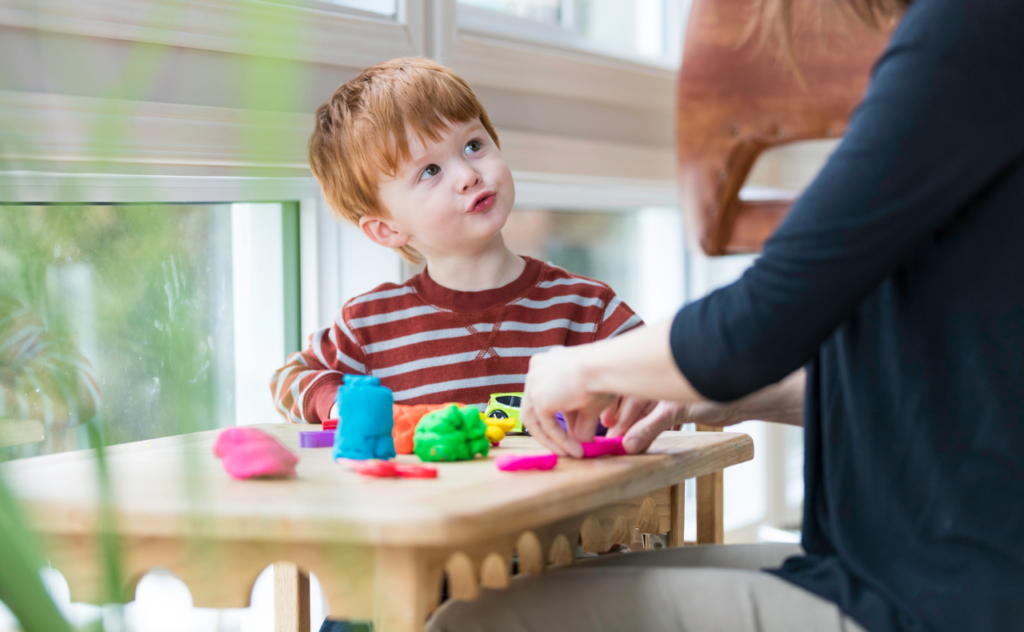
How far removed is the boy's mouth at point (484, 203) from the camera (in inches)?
44.9

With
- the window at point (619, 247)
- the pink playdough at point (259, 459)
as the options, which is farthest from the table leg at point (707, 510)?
the window at point (619, 247)

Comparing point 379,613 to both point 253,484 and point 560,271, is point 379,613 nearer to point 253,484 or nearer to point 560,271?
point 253,484

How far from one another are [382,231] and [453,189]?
15 cm

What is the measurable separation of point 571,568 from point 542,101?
3.78ft

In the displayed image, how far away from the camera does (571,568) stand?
0.77 meters

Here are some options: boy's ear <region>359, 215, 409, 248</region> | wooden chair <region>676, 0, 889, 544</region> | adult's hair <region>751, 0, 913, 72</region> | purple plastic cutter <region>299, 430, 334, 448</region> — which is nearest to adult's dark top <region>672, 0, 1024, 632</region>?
adult's hair <region>751, 0, 913, 72</region>

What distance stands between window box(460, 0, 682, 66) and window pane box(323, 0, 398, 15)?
0.56 ft

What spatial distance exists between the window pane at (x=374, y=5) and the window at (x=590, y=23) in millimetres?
170

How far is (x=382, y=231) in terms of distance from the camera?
1233mm

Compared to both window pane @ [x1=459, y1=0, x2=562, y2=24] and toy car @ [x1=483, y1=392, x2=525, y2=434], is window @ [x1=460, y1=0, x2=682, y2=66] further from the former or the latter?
toy car @ [x1=483, y1=392, x2=525, y2=434]

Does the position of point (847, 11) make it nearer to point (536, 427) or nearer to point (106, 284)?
point (536, 427)

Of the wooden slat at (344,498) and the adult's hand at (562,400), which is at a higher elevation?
the adult's hand at (562,400)

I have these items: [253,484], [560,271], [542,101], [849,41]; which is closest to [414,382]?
[560,271]

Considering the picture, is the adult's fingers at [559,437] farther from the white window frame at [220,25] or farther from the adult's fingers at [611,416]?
the white window frame at [220,25]
